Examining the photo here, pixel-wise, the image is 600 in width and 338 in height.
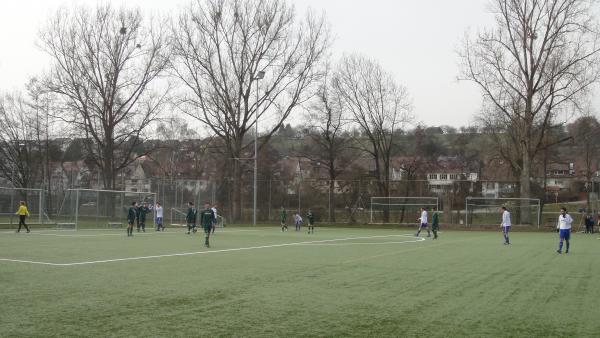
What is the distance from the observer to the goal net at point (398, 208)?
50.2m

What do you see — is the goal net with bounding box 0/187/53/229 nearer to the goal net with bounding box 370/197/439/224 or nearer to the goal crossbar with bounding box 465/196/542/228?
the goal net with bounding box 370/197/439/224

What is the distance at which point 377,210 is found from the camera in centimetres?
5159

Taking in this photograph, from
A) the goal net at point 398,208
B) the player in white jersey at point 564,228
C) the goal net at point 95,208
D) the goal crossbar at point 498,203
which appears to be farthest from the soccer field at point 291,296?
the goal net at point 398,208

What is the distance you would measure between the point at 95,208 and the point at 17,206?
18.8 ft

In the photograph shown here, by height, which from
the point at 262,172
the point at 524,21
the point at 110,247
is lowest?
the point at 110,247

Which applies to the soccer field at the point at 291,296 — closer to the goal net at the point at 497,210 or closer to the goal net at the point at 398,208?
the goal net at the point at 497,210

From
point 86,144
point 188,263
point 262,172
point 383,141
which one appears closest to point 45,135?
point 86,144

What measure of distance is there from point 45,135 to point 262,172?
25.4 meters

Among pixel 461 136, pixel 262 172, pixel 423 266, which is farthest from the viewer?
pixel 461 136

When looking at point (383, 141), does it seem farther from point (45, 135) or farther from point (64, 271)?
point (64, 271)

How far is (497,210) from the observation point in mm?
48281

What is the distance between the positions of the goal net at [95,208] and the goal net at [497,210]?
2651 centimetres

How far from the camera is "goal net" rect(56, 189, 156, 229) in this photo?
36.0 m

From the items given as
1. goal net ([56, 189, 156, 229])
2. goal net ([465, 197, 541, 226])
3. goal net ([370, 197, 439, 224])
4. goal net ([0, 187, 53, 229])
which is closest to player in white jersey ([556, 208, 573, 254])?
goal net ([56, 189, 156, 229])
